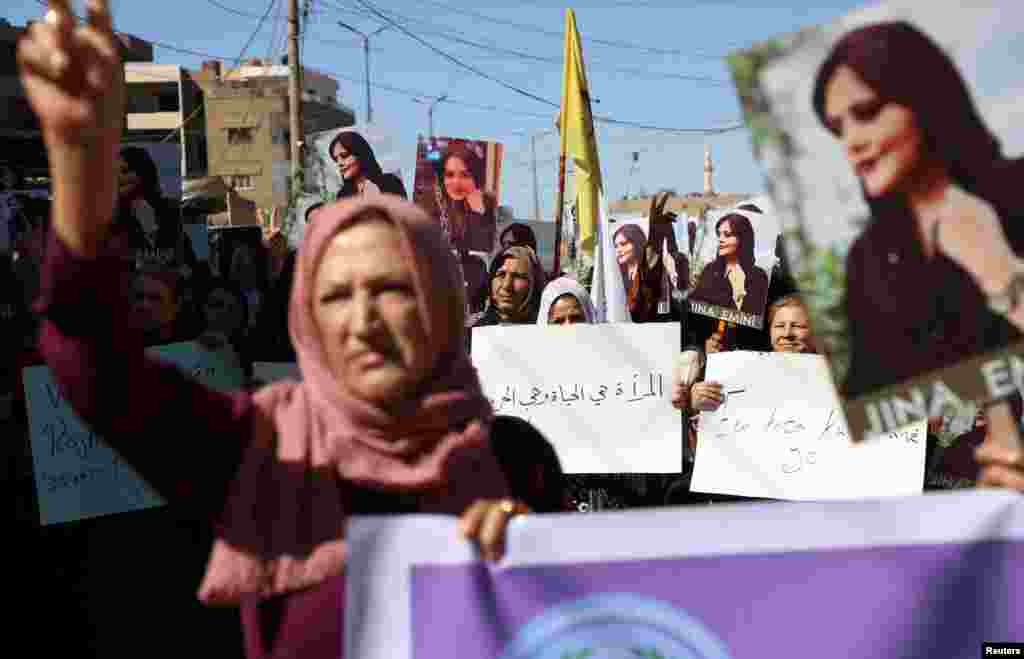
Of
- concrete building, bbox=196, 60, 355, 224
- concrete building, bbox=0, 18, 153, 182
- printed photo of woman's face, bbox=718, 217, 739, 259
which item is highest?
concrete building, bbox=196, 60, 355, 224

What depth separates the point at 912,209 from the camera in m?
1.74

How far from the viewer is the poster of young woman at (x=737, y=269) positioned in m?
5.66

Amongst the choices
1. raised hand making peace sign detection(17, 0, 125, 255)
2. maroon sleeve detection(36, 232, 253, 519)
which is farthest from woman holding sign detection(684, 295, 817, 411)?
raised hand making peace sign detection(17, 0, 125, 255)

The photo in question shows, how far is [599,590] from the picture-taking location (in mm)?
1816

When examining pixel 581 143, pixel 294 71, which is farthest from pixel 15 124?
pixel 581 143

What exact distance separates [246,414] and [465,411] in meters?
0.33

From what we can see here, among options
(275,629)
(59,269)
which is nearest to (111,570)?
(275,629)

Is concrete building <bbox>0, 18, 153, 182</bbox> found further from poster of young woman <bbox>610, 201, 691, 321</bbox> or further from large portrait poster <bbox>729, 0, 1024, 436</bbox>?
large portrait poster <bbox>729, 0, 1024, 436</bbox>

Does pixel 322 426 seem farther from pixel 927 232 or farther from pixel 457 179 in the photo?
pixel 457 179

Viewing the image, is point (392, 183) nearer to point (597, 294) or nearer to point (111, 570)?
point (597, 294)

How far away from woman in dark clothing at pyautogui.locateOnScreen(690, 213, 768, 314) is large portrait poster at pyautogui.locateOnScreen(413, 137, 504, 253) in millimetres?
1408

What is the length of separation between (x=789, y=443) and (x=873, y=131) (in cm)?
252

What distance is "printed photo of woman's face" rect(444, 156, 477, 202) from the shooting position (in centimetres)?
672

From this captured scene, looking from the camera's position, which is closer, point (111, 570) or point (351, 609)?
point (351, 609)
